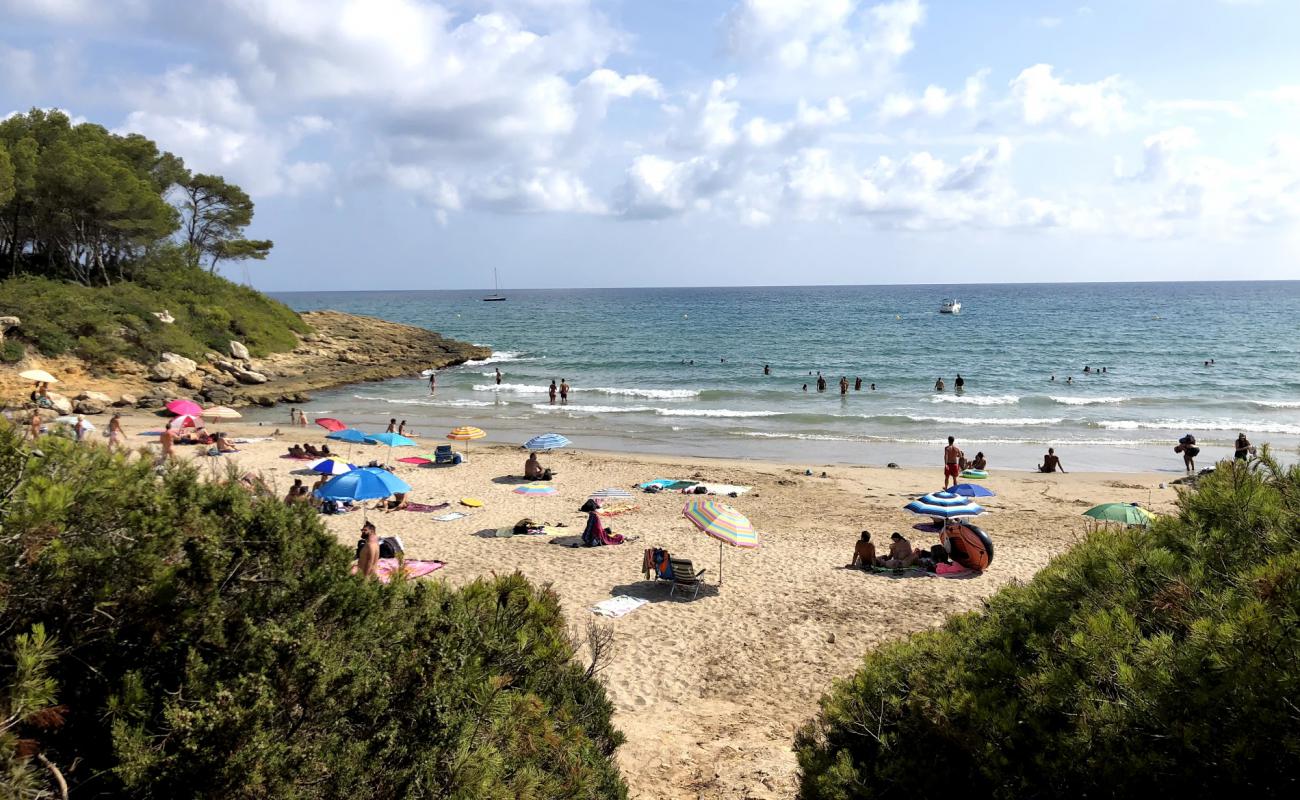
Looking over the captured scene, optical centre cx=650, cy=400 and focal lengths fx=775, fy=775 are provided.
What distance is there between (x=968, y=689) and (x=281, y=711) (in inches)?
155

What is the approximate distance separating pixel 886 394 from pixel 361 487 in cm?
3223

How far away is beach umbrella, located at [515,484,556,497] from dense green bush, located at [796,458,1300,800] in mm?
14097

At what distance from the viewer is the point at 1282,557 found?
3.99m

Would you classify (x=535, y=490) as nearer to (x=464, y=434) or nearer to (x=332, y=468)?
(x=464, y=434)

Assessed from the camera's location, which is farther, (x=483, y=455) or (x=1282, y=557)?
(x=483, y=455)

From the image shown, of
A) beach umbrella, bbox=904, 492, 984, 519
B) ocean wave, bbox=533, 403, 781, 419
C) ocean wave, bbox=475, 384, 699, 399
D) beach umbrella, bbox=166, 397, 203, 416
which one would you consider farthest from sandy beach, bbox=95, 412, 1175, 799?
ocean wave, bbox=475, 384, 699, 399

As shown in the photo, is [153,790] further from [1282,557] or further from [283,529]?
[1282,557]

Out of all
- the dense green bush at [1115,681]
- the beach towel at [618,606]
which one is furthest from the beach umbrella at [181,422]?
the dense green bush at [1115,681]

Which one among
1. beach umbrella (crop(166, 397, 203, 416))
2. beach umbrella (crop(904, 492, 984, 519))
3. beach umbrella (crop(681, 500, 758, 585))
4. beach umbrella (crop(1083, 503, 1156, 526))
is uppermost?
beach umbrella (crop(166, 397, 203, 416))

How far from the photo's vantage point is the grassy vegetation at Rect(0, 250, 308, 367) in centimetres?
3241

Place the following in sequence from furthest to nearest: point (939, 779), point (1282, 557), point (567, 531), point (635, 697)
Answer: point (567, 531)
point (635, 697)
point (939, 779)
point (1282, 557)

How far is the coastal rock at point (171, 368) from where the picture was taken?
34.3 metres

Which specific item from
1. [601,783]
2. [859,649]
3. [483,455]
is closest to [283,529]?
[601,783]

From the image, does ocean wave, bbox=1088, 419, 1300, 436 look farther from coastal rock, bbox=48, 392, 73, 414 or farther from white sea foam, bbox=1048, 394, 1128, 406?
coastal rock, bbox=48, 392, 73, 414
